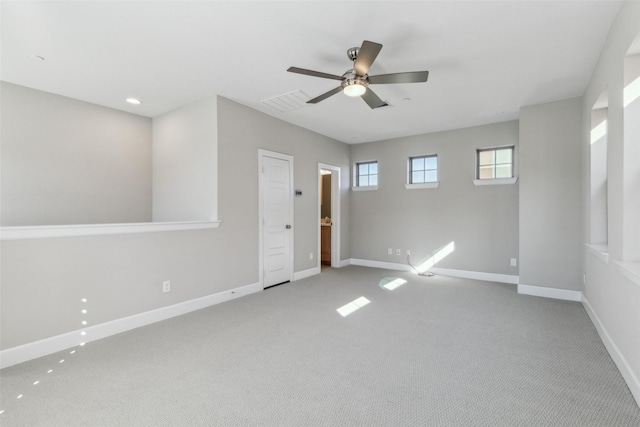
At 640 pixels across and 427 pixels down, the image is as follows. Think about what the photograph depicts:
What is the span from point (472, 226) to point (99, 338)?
550 centimetres

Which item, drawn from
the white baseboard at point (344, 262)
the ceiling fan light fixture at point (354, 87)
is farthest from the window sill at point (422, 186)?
the ceiling fan light fixture at point (354, 87)

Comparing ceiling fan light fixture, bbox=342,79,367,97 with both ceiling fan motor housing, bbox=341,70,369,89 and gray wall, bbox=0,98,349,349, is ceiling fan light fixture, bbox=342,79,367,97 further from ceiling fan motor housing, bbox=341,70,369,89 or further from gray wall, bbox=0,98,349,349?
gray wall, bbox=0,98,349,349

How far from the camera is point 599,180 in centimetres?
315

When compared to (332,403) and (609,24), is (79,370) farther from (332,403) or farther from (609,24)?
(609,24)

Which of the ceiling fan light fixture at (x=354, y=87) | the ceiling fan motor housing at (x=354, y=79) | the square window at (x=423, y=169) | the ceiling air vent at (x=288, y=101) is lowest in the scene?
the square window at (x=423, y=169)

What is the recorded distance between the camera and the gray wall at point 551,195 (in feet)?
12.4

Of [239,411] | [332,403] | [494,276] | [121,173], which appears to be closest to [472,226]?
[494,276]

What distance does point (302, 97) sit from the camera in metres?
3.74

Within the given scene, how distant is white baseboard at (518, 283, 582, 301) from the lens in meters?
3.81

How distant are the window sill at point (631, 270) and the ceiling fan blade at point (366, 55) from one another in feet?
7.29

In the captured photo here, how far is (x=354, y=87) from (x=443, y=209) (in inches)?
143

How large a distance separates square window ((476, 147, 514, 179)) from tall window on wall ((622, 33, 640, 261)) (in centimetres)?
299

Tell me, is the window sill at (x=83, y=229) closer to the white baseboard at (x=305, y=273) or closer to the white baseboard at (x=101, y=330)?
the white baseboard at (x=101, y=330)

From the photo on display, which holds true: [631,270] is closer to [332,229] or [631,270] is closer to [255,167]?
[255,167]
